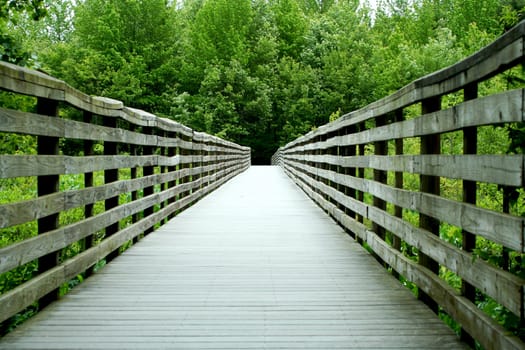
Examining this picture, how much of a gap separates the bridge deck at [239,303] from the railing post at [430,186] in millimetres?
100

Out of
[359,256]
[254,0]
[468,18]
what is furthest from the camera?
[254,0]

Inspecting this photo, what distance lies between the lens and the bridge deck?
2.86 metres

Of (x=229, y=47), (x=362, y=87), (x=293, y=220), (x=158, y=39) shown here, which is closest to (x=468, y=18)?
(x=362, y=87)

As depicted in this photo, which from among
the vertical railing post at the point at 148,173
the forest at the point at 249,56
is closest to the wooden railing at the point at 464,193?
the vertical railing post at the point at 148,173

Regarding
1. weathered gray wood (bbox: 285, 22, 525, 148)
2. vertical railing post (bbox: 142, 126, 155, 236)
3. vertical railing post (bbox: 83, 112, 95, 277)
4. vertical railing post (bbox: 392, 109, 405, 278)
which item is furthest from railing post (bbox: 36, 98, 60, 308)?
vertical railing post (bbox: 142, 126, 155, 236)

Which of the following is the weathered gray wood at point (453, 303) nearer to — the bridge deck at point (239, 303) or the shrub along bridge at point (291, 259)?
the shrub along bridge at point (291, 259)

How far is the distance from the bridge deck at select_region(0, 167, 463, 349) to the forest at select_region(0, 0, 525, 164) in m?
31.5

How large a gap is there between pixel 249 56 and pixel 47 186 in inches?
1722

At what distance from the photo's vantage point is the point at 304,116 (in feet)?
153

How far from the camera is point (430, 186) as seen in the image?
3412 mm

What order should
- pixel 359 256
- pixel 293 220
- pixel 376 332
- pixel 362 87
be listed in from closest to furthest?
pixel 376 332, pixel 359 256, pixel 293 220, pixel 362 87

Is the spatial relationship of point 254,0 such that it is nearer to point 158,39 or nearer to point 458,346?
point 158,39

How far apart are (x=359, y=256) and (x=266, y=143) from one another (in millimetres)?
42201

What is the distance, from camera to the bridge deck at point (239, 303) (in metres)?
2.86
